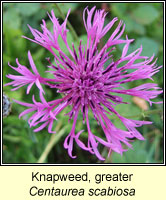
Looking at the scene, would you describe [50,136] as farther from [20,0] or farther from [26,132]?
[20,0]

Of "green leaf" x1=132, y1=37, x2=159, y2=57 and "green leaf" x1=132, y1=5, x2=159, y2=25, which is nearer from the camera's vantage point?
"green leaf" x1=132, y1=37, x2=159, y2=57

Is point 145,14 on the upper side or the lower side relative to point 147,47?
upper

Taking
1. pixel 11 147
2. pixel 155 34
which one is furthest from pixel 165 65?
pixel 11 147

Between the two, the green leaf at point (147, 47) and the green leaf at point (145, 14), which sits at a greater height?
the green leaf at point (145, 14)

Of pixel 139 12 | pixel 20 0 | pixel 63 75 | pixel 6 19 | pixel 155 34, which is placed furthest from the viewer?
pixel 155 34

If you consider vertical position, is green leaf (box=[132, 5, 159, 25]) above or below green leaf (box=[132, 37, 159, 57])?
above

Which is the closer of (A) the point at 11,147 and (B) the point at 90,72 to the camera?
(B) the point at 90,72

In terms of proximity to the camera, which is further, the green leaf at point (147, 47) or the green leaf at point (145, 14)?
the green leaf at point (145, 14)

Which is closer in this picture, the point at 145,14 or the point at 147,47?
the point at 147,47
